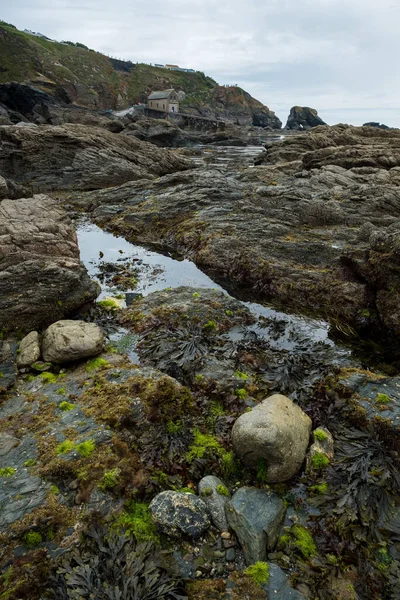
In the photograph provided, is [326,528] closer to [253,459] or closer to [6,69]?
[253,459]

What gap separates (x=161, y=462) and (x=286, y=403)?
296 centimetres

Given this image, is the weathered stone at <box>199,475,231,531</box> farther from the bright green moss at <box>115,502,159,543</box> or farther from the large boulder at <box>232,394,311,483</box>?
the bright green moss at <box>115,502,159,543</box>

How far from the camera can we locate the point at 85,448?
6.63 m

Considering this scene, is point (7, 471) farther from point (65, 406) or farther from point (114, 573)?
point (114, 573)

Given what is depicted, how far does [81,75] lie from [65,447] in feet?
623

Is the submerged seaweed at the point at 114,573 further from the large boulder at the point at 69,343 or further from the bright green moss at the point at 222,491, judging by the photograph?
the large boulder at the point at 69,343

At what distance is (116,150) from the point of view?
35.8 meters

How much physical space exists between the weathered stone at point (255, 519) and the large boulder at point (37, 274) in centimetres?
817

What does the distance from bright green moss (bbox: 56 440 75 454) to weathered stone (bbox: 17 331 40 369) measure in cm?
334

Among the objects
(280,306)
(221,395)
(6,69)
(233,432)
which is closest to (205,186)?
(280,306)

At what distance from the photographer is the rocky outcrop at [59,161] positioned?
3103 cm

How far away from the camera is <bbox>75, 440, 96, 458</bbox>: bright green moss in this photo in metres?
6.55

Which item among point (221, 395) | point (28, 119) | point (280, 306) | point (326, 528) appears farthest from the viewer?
point (28, 119)

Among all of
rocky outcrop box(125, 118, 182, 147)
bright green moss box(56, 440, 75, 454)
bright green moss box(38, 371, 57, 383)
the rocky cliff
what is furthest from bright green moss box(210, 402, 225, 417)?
the rocky cliff
